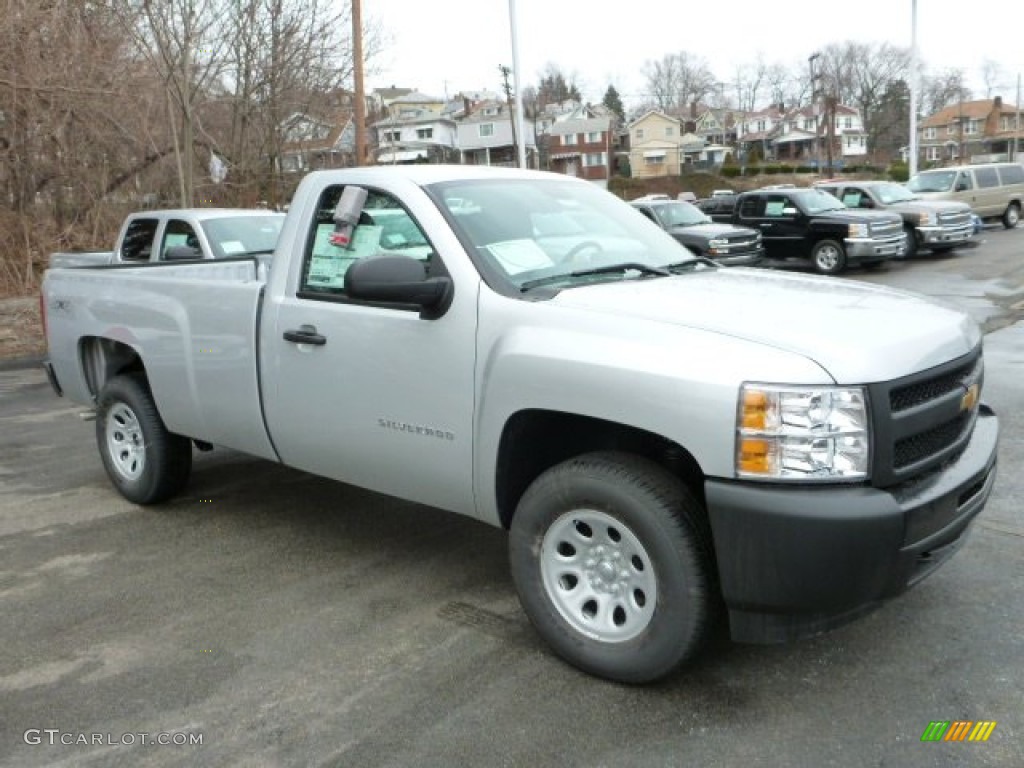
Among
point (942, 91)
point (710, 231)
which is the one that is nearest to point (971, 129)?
point (942, 91)

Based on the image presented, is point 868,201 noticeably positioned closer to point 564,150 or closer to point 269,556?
point 269,556

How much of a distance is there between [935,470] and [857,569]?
2.00 feet

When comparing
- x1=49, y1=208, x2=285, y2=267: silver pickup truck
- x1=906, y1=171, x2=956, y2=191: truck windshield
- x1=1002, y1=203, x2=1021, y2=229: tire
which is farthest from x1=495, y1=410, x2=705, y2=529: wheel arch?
x1=1002, y1=203, x2=1021, y2=229: tire

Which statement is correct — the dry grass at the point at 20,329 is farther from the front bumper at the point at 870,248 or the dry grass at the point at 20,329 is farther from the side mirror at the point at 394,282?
the front bumper at the point at 870,248

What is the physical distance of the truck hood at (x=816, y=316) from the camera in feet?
9.86

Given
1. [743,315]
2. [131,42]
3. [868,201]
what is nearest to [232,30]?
[131,42]

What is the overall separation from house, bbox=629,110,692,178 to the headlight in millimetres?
94591

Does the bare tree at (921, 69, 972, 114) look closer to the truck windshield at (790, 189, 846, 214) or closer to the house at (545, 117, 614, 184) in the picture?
the house at (545, 117, 614, 184)

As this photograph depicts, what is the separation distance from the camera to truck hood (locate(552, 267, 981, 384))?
3.01m

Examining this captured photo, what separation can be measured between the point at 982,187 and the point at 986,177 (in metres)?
0.41

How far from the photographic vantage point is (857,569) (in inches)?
113

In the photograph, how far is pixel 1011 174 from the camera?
88.4ft

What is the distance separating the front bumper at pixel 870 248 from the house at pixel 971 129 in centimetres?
9634

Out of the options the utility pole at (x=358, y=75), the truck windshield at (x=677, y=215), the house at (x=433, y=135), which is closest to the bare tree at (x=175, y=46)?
the utility pole at (x=358, y=75)
